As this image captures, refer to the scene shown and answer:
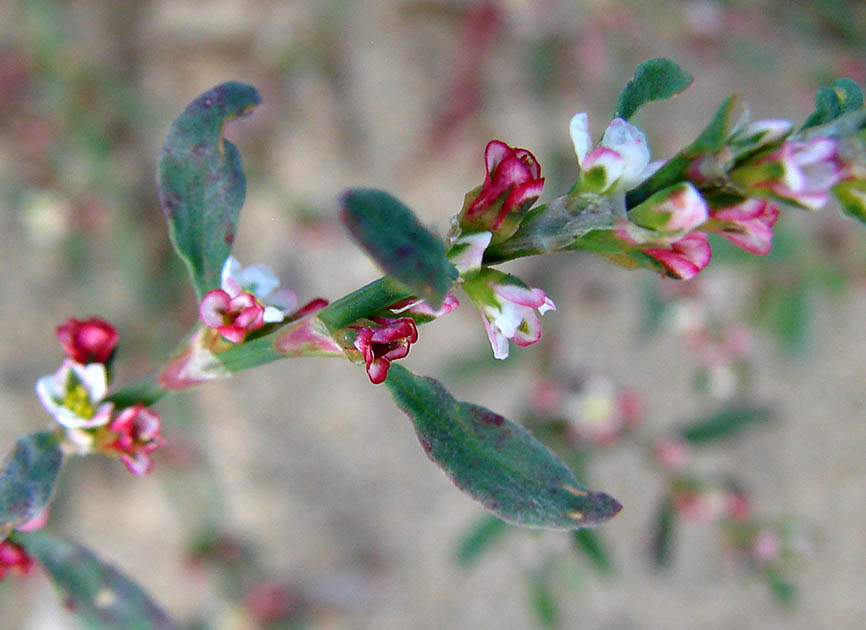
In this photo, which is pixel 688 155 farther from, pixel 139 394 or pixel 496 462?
pixel 139 394

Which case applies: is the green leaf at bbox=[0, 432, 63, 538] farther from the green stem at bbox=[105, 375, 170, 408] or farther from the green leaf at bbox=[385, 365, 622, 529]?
the green leaf at bbox=[385, 365, 622, 529]

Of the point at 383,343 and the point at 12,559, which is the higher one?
the point at 383,343

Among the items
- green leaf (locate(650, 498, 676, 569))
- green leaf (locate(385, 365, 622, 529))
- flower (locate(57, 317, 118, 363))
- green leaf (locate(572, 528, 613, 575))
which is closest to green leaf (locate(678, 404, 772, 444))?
green leaf (locate(650, 498, 676, 569))

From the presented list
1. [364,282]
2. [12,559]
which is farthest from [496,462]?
[364,282]

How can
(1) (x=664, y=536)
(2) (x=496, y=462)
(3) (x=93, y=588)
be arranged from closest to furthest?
(2) (x=496, y=462) → (3) (x=93, y=588) → (1) (x=664, y=536)

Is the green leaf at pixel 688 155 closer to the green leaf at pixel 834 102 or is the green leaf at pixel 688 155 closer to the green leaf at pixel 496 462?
the green leaf at pixel 834 102

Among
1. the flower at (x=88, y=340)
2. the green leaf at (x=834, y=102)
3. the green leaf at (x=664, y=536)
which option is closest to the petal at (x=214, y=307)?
the flower at (x=88, y=340)
